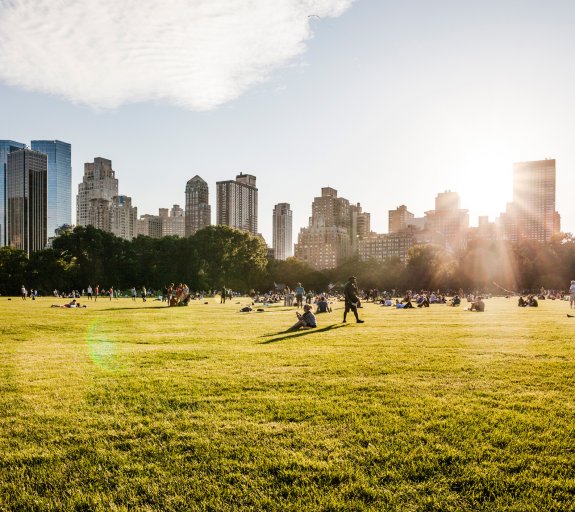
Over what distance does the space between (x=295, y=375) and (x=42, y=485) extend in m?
5.60

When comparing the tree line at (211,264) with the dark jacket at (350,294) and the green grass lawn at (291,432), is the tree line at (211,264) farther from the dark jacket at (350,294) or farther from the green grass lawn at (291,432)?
the green grass lawn at (291,432)

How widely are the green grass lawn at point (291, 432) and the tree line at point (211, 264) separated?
278ft

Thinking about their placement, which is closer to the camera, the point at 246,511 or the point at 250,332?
the point at 246,511

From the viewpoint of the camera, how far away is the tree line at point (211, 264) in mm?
87625

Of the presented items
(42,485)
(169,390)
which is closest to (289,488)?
(42,485)

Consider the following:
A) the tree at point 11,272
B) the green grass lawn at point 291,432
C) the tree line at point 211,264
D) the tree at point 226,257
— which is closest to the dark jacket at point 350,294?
the green grass lawn at point 291,432

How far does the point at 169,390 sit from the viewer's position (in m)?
8.81

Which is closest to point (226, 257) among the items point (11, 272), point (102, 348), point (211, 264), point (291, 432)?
point (211, 264)

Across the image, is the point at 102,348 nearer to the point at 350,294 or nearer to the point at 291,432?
the point at 291,432

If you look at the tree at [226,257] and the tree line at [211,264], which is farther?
the tree at [226,257]

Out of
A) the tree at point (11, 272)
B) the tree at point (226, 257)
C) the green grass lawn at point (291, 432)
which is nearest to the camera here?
the green grass lawn at point (291, 432)

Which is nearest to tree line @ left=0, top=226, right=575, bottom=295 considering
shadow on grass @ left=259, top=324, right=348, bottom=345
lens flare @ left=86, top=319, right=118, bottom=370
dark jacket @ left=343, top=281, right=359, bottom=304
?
dark jacket @ left=343, top=281, right=359, bottom=304

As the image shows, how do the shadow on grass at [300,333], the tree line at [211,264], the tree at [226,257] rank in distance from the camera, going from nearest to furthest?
the shadow on grass at [300,333] → the tree line at [211,264] → the tree at [226,257]

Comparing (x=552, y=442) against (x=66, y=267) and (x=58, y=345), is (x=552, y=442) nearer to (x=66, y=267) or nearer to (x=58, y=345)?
(x=58, y=345)
